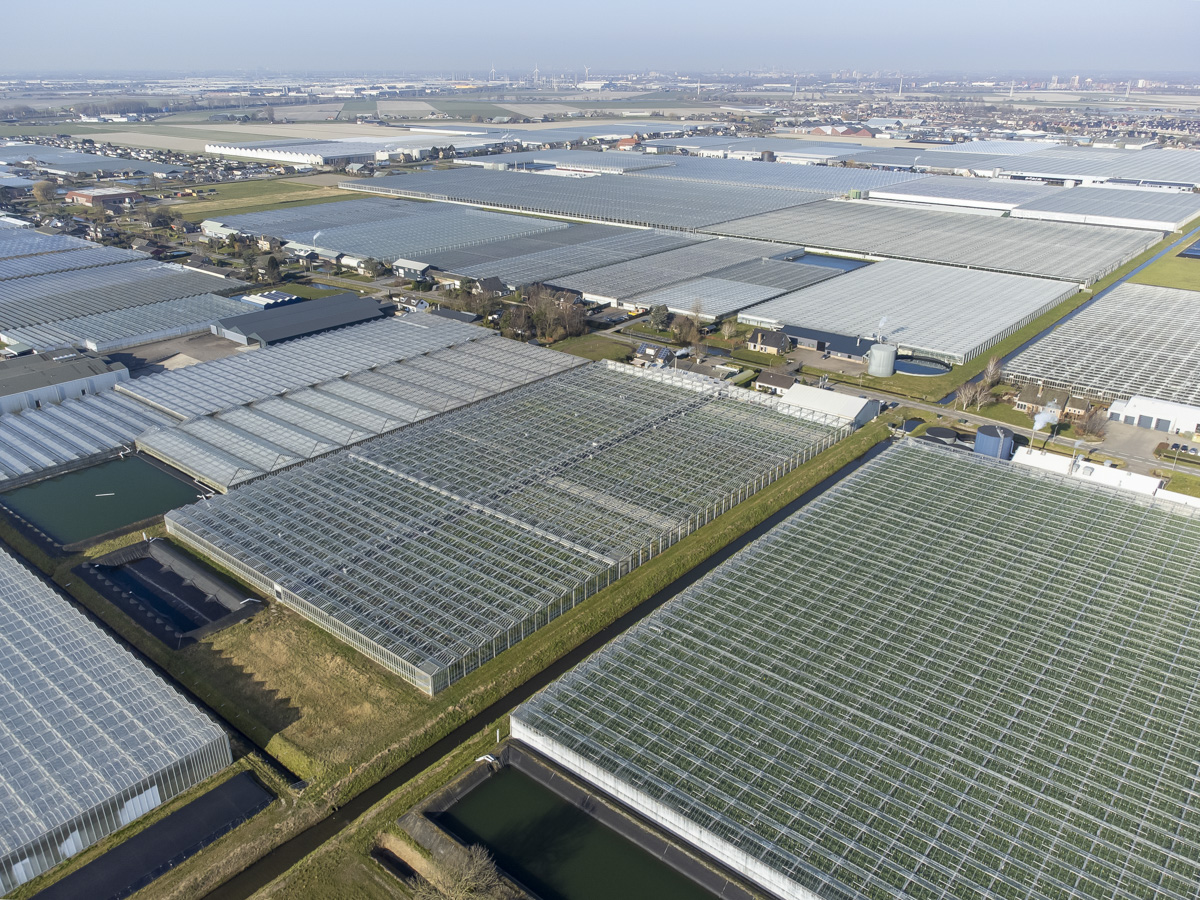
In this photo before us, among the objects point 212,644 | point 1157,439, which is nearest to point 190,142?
point 212,644

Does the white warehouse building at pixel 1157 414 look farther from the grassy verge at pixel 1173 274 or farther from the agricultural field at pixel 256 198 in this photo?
the agricultural field at pixel 256 198

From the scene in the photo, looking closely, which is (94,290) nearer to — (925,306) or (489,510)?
(489,510)

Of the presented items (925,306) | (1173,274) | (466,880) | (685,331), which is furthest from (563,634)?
(1173,274)

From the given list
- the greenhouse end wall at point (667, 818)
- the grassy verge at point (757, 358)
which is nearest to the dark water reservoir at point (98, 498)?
the greenhouse end wall at point (667, 818)

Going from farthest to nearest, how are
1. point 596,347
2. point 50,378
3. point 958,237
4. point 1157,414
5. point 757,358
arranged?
1. point 958,237
2. point 596,347
3. point 757,358
4. point 50,378
5. point 1157,414

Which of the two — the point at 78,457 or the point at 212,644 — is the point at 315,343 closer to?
the point at 78,457

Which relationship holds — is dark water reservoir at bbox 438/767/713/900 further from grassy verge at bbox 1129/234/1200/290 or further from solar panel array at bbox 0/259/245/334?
grassy verge at bbox 1129/234/1200/290

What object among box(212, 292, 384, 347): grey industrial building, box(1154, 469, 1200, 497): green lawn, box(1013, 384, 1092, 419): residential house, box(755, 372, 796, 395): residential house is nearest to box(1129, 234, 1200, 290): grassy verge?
box(1013, 384, 1092, 419): residential house

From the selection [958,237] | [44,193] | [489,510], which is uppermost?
[44,193]
